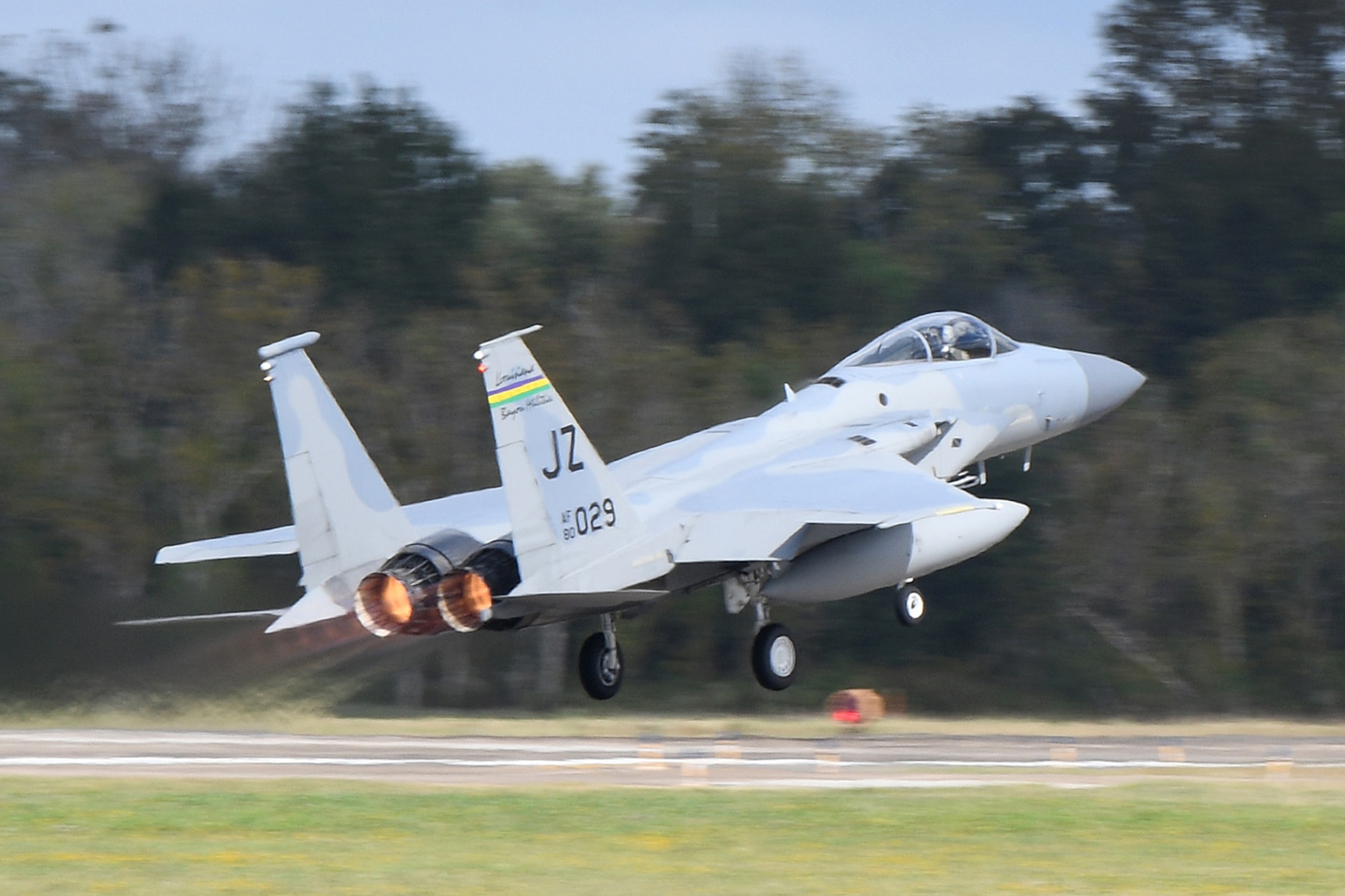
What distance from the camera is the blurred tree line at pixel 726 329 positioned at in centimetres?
3200

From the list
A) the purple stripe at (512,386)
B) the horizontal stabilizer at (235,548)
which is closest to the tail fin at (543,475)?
the purple stripe at (512,386)

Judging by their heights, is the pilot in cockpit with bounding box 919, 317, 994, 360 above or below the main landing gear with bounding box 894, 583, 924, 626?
above

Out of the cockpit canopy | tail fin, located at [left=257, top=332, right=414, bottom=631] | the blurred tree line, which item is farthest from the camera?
the blurred tree line

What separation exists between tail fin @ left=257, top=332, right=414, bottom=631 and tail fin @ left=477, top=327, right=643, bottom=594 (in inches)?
62.1

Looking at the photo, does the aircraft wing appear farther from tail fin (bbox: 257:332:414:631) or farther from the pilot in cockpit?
tail fin (bbox: 257:332:414:631)

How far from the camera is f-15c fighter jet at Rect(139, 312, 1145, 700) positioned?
15102mm

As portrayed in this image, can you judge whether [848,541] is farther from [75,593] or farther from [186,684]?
[75,593]

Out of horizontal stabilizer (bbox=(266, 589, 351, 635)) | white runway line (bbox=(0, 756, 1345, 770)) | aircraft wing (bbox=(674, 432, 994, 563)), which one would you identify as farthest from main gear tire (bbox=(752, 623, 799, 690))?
horizontal stabilizer (bbox=(266, 589, 351, 635))

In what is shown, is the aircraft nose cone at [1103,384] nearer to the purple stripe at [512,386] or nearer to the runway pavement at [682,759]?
the runway pavement at [682,759]

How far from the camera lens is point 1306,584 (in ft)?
110

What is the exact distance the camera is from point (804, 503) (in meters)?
16.8

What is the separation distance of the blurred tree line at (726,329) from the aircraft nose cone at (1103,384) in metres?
9.52

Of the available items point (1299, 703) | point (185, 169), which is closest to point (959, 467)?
point (1299, 703)

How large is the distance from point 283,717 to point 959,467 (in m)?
8.15
